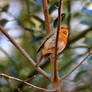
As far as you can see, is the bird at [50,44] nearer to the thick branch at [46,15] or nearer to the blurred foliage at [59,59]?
the thick branch at [46,15]

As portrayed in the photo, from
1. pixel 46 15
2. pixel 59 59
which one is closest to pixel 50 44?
pixel 46 15

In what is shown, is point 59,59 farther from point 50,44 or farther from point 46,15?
point 46,15

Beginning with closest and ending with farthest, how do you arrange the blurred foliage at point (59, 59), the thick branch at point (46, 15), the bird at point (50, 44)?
1. the thick branch at point (46, 15)
2. the bird at point (50, 44)
3. the blurred foliage at point (59, 59)

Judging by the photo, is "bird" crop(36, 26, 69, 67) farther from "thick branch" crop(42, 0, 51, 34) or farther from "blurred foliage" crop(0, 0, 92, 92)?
"blurred foliage" crop(0, 0, 92, 92)

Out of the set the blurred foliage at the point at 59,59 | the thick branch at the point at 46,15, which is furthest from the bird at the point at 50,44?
the blurred foliage at the point at 59,59

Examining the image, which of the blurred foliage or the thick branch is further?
the blurred foliage

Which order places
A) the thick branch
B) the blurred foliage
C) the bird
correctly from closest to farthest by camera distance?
the thick branch < the bird < the blurred foliage

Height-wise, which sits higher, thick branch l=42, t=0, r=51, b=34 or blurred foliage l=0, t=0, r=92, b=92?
thick branch l=42, t=0, r=51, b=34

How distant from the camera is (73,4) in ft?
7.18

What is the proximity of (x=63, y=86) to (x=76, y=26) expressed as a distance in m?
0.74

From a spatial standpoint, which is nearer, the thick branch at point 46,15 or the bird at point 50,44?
the thick branch at point 46,15

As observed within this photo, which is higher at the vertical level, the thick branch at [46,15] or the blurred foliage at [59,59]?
the thick branch at [46,15]

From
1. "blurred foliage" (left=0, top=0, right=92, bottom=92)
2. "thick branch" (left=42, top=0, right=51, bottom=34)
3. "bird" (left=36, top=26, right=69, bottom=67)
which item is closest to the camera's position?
"thick branch" (left=42, top=0, right=51, bottom=34)

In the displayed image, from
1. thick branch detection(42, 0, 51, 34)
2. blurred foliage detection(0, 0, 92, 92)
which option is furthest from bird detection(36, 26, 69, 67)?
blurred foliage detection(0, 0, 92, 92)
